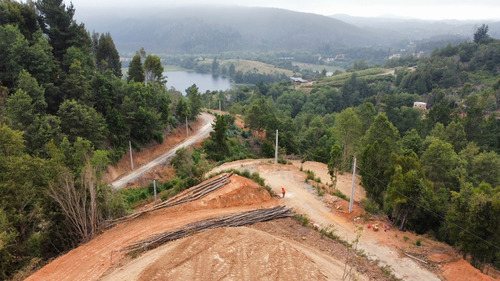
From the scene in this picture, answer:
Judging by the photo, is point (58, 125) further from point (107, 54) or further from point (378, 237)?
point (107, 54)

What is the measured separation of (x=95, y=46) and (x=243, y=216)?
1712 inches

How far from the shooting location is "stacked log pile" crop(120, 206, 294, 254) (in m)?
13.0

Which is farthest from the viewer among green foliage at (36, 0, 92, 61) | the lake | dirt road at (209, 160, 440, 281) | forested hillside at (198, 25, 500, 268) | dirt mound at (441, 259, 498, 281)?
the lake

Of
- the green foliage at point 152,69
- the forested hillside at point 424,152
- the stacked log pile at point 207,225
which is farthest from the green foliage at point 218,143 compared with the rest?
the stacked log pile at point 207,225

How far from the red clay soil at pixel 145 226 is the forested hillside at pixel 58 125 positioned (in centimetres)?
99

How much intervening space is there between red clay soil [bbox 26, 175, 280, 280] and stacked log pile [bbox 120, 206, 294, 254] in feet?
2.32

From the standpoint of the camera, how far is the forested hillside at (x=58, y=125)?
44.5ft

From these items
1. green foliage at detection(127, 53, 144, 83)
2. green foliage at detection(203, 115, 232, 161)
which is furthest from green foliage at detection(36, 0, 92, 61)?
green foliage at detection(203, 115, 232, 161)

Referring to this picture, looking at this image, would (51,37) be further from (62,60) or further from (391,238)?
(391,238)

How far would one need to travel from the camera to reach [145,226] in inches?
599

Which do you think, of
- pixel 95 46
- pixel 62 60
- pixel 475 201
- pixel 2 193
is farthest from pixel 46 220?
pixel 95 46

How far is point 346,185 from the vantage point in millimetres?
25750

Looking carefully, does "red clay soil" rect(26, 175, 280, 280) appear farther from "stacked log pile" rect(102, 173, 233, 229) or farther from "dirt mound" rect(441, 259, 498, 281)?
"dirt mound" rect(441, 259, 498, 281)

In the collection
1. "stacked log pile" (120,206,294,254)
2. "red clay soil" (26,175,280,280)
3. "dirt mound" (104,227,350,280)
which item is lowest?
"red clay soil" (26,175,280,280)
